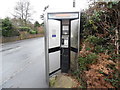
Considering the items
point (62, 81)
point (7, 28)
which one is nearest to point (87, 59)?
point (62, 81)

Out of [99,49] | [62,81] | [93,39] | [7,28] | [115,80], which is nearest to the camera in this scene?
[115,80]

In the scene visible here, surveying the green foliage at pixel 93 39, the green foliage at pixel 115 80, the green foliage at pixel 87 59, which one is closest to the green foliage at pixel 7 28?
the green foliage at pixel 93 39

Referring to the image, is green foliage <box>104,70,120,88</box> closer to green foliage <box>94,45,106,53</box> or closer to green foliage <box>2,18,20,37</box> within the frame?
green foliage <box>94,45,106,53</box>

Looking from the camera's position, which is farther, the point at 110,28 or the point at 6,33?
the point at 6,33

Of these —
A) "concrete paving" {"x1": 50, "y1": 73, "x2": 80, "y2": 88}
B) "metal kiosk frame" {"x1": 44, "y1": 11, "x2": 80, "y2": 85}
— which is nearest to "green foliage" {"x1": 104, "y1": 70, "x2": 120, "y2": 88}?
"concrete paving" {"x1": 50, "y1": 73, "x2": 80, "y2": 88}

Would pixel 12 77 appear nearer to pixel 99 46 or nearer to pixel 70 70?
pixel 70 70

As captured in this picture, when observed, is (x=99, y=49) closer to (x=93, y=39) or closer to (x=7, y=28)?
(x=93, y=39)

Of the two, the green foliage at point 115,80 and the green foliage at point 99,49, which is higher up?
the green foliage at point 99,49

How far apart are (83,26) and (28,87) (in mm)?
2504

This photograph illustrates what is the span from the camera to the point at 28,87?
3.25m

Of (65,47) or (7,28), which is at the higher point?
(7,28)

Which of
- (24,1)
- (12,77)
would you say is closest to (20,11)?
(24,1)

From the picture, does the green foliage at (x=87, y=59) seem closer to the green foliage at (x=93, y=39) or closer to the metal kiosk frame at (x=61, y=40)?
the green foliage at (x=93, y=39)

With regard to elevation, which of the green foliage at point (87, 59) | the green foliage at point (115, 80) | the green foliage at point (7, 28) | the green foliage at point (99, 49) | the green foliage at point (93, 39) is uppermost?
the green foliage at point (7, 28)
